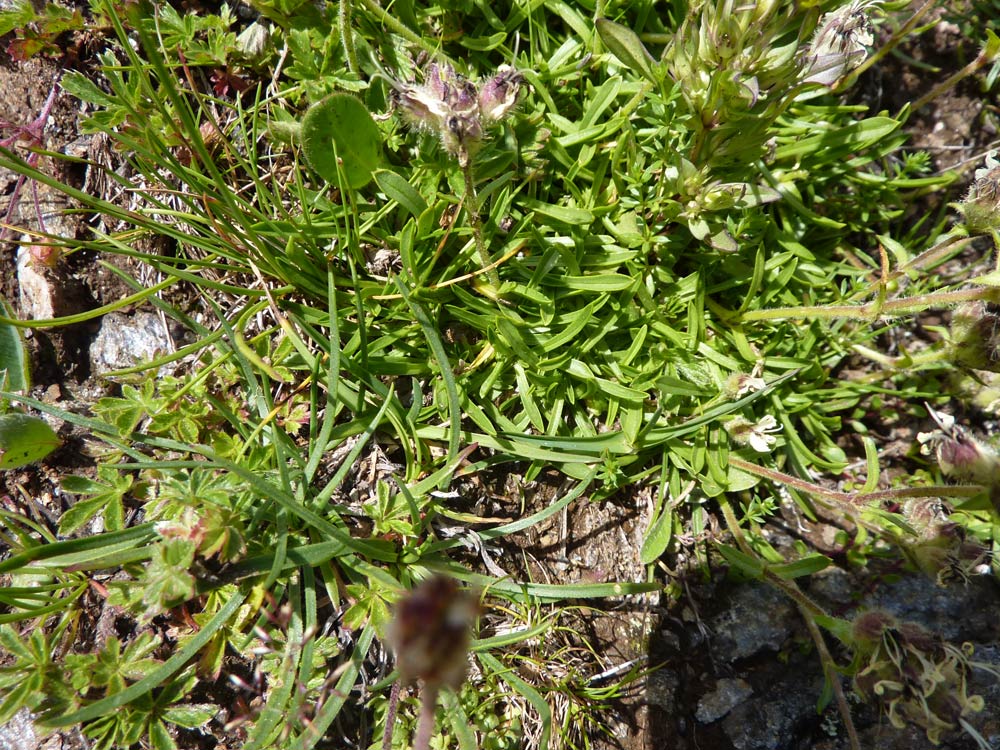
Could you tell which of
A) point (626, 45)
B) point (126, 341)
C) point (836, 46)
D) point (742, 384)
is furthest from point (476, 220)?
point (126, 341)

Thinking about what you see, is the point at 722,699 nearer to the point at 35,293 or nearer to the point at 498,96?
the point at 498,96

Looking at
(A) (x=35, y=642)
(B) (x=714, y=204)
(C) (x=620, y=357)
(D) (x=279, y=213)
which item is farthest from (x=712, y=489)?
(A) (x=35, y=642)

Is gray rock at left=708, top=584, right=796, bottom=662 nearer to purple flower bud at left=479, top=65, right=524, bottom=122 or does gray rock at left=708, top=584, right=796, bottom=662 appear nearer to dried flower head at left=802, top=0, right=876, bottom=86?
dried flower head at left=802, top=0, right=876, bottom=86

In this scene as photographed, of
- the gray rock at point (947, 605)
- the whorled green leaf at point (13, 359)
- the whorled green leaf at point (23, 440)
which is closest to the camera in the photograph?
the whorled green leaf at point (23, 440)

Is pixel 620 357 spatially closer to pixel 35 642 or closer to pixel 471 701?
pixel 471 701

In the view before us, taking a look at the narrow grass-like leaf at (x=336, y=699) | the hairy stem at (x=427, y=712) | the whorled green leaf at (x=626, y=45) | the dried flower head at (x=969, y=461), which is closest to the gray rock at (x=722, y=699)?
the dried flower head at (x=969, y=461)

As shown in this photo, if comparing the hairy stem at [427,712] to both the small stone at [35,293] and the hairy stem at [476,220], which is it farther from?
the small stone at [35,293]
